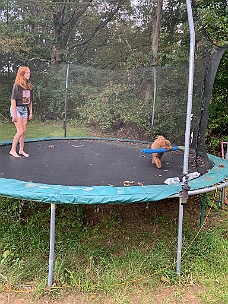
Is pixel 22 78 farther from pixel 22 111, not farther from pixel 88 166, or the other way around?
pixel 88 166

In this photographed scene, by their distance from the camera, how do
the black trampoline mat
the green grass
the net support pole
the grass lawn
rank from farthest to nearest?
the green grass, the black trampoline mat, the grass lawn, the net support pole

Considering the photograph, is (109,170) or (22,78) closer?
(109,170)

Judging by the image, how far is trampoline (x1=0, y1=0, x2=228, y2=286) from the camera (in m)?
1.57

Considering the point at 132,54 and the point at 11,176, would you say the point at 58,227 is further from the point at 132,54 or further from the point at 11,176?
the point at 132,54

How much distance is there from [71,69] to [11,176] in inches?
111

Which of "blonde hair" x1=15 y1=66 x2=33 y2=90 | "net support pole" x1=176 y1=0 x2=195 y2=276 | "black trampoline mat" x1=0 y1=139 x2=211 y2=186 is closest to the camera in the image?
"net support pole" x1=176 y1=0 x2=195 y2=276

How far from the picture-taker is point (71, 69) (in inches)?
177

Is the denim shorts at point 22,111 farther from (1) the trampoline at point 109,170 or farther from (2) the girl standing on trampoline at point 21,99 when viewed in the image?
(1) the trampoline at point 109,170

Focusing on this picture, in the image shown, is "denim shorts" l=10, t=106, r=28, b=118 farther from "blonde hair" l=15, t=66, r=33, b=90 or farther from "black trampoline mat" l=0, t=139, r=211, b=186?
"black trampoline mat" l=0, t=139, r=211, b=186

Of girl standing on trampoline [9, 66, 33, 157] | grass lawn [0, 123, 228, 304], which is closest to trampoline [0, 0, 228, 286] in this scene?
grass lawn [0, 123, 228, 304]

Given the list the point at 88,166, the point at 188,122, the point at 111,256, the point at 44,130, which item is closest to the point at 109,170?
the point at 88,166

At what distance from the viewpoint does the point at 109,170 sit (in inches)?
96.8

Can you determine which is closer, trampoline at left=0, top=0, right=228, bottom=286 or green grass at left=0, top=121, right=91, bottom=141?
trampoline at left=0, top=0, right=228, bottom=286

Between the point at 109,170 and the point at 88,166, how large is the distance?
0.24 m
